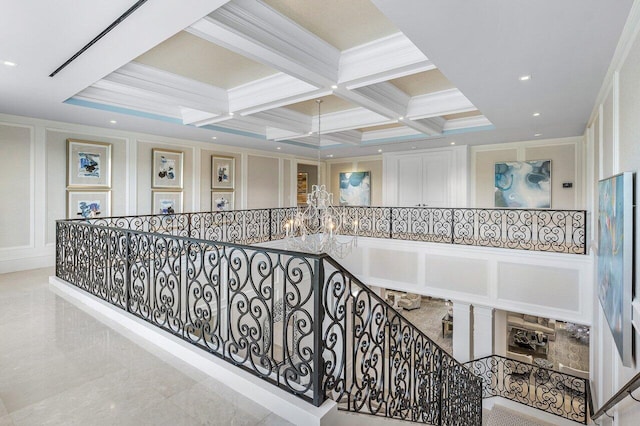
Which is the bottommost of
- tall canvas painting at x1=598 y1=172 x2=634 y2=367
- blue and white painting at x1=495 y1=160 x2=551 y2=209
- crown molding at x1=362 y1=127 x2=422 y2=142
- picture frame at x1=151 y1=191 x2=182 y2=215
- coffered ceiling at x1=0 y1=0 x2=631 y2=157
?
tall canvas painting at x1=598 y1=172 x2=634 y2=367

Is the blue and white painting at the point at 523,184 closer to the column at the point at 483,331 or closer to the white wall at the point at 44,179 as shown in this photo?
the column at the point at 483,331

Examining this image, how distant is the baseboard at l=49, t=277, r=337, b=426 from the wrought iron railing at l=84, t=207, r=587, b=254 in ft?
10.9

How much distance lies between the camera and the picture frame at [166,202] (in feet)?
23.6

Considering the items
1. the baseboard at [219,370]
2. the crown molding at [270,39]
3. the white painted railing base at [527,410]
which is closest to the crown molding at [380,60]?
the crown molding at [270,39]

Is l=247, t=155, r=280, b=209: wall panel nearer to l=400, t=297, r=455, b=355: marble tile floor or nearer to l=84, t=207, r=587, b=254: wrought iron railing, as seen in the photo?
l=84, t=207, r=587, b=254: wrought iron railing

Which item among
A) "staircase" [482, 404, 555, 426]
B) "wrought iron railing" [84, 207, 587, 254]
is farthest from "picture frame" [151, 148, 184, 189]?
"staircase" [482, 404, 555, 426]

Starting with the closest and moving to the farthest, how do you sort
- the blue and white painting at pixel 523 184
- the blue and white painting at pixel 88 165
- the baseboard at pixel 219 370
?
the baseboard at pixel 219 370 < the blue and white painting at pixel 88 165 < the blue and white painting at pixel 523 184

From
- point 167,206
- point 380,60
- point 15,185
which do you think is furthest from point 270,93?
Answer: point 15,185

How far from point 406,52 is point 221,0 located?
6.56ft

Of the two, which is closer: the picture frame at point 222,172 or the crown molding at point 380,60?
the crown molding at point 380,60

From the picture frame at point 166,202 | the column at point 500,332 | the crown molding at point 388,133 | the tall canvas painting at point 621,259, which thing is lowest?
the column at point 500,332

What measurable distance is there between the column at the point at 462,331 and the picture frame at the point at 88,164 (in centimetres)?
778

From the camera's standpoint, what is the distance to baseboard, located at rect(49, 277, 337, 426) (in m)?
1.83

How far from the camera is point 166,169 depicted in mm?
7332
